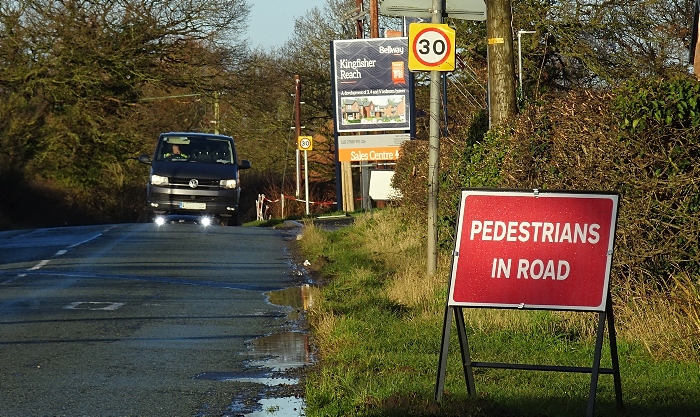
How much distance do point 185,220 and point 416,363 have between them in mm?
20808

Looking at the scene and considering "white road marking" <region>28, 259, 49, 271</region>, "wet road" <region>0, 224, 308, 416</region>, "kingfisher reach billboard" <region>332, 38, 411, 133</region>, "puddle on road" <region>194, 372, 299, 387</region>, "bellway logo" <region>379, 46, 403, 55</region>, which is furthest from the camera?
"kingfisher reach billboard" <region>332, 38, 411, 133</region>

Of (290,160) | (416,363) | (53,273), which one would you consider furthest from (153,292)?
(290,160)

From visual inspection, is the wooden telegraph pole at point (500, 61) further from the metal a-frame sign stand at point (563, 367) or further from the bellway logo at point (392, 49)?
the bellway logo at point (392, 49)

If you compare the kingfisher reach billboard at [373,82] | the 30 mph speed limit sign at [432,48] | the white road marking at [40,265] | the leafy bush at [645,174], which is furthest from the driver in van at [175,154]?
the leafy bush at [645,174]

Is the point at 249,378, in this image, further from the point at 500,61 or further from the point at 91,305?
the point at 500,61

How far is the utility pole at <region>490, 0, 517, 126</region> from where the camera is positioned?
15.2 metres

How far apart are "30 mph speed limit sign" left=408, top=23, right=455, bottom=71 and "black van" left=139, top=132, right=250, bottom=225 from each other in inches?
602

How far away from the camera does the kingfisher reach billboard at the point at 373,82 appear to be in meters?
37.9

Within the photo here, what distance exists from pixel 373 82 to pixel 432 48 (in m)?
25.2

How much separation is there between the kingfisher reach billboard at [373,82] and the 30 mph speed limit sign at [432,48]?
2470 centimetres

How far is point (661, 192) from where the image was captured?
9.99m

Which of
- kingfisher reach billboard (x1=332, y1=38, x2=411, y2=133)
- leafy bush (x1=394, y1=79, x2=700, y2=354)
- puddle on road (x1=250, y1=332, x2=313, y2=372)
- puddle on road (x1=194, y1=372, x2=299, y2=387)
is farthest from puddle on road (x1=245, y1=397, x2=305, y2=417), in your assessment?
kingfisher reach billboard (x1=332, y1=38, x2=411, y2=133)

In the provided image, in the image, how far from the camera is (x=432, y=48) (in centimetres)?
1300

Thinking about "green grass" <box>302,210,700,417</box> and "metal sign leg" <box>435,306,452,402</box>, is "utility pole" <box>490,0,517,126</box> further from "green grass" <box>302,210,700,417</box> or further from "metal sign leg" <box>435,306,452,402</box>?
"metal sign leg" <box>435,306,452,402</box>
